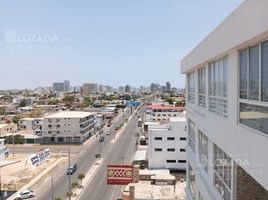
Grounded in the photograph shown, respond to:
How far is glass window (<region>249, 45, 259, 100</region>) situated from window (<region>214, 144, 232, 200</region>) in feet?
4.50

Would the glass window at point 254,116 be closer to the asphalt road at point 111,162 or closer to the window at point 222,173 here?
the window at point 222,173

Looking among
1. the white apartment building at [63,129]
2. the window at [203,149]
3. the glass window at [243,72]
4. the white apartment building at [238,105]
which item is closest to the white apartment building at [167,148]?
the white apartment building at [63,129]

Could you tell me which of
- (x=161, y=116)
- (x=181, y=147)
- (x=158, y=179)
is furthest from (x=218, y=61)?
(x=161, y=116)

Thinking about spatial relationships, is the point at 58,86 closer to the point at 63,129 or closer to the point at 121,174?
the point at 63,129

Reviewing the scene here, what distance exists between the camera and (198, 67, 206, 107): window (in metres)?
6.51

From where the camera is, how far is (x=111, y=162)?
25672 millimetres

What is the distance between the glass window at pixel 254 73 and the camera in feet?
10.8

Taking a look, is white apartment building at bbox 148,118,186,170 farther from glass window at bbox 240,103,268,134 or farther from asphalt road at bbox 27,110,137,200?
glass window at bbox 240,103,268,134

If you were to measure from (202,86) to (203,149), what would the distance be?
1534 mm

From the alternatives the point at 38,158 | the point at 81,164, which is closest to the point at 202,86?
the point at 81,164

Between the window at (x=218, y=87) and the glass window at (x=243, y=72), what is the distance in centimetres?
76

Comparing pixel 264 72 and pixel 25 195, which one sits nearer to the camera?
pixel 264 72

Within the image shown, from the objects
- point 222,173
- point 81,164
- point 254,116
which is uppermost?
point 254,116

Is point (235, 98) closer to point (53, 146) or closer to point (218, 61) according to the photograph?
point (218, 61)
